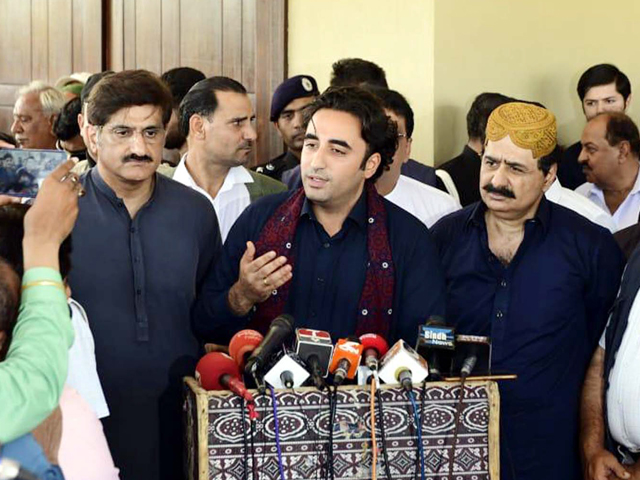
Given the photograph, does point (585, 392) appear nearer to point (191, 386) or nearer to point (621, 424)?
point (621, 424)

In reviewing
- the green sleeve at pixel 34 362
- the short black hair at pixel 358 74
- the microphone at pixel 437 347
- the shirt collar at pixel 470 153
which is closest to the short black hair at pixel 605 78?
the shirt collar at pixel 470 153

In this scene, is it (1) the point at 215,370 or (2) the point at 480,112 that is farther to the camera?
(2) the point at 480,112

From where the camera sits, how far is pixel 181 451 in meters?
3.58

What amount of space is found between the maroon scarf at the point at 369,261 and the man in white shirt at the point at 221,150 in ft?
3.39

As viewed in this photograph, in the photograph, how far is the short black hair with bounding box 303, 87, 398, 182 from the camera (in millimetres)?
3482

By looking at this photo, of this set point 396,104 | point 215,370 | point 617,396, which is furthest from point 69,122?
point 617,396

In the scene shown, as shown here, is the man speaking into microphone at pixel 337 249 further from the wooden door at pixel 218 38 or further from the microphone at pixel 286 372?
the wooden door at pixel 218 38

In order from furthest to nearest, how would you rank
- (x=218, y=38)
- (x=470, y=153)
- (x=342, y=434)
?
(x=218, y=38), (x=470, y=153), (x=342, y=434)

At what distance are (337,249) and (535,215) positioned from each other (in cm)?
70

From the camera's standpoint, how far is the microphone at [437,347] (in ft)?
9.45

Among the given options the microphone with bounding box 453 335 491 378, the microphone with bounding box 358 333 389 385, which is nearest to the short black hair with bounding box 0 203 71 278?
the microphone with bounding box 358 333 389 385

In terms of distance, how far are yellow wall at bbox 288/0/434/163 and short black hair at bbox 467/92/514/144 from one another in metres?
0.40

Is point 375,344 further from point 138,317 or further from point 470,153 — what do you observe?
point 470,153

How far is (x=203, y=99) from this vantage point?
184 inches
